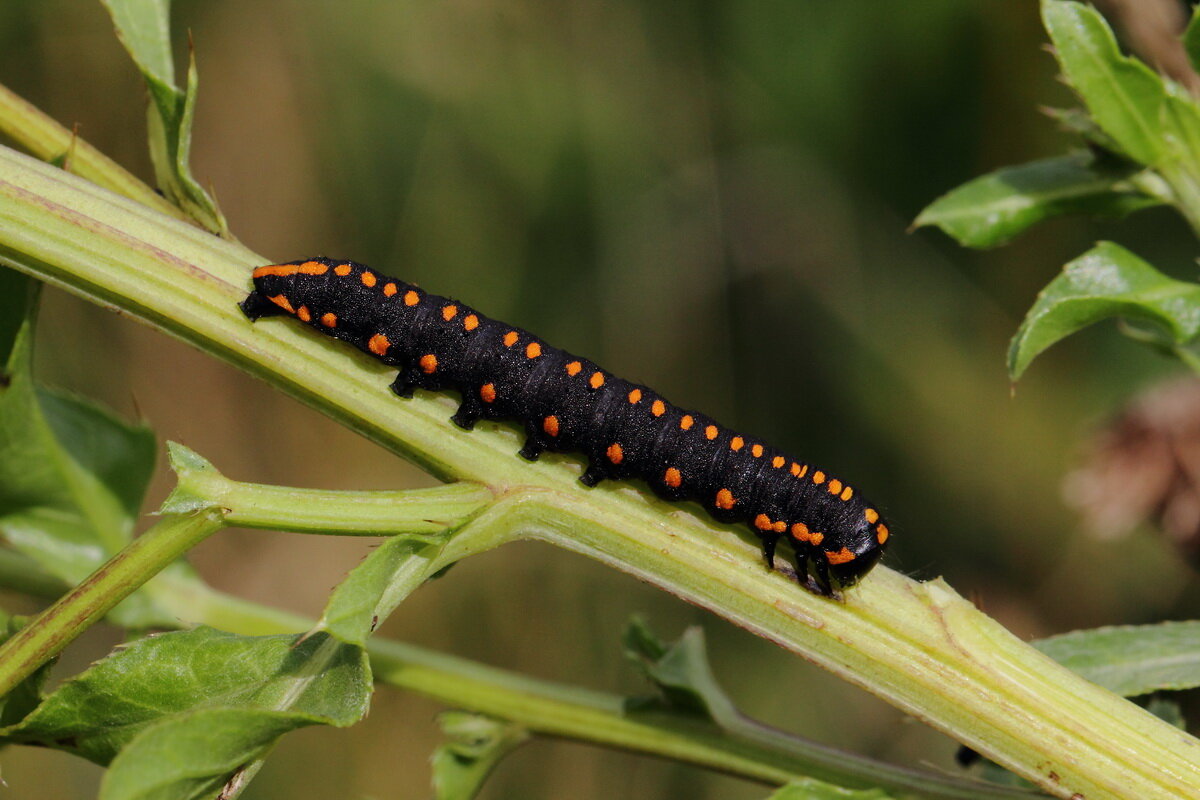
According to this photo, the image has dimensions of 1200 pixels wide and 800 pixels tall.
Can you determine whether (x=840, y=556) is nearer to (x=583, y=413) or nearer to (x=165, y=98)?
(x=583, y=413)

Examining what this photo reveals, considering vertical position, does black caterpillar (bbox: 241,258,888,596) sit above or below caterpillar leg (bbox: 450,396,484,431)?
above

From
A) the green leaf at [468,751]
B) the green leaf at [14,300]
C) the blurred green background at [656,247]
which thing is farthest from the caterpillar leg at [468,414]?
the blurred green background at [656,247]

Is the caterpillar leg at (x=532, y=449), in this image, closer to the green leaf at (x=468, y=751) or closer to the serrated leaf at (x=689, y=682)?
the serrated leaf at (x=689, y=682)

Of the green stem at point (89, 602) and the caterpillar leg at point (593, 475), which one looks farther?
the caterpillar leg at point (593, 475)

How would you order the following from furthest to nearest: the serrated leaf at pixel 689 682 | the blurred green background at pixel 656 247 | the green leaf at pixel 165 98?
1. the blurred green background at pixel 656 247
2. the serrated leaf at pixel 689 682
3. the green leaf at pixel 165 98

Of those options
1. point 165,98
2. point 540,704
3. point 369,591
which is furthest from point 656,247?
point 369,591

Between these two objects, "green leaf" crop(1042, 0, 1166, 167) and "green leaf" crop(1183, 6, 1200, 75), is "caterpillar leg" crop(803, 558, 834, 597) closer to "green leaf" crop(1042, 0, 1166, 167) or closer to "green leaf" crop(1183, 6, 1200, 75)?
"green leaf" crop(1042, 0, 1166, 167)

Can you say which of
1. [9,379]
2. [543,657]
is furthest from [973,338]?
[9,379]

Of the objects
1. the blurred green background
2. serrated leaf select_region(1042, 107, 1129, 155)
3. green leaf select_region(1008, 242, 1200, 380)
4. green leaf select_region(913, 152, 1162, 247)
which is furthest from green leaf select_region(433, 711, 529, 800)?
the blurred green background
